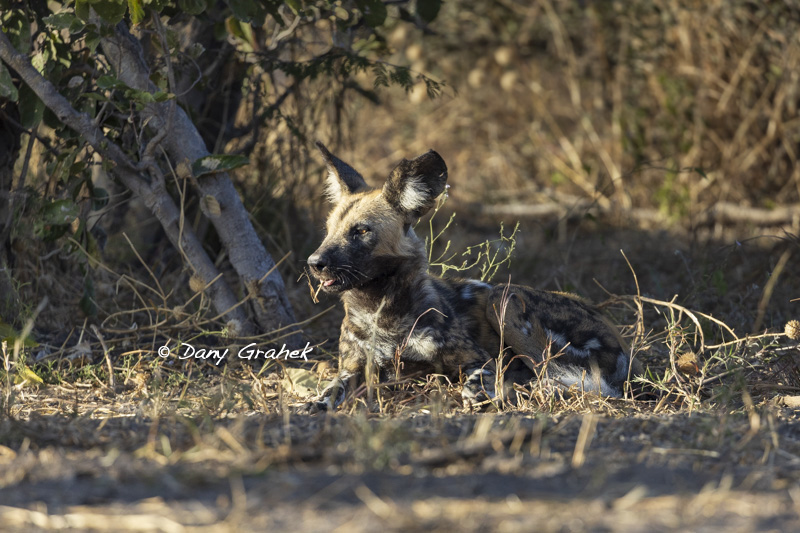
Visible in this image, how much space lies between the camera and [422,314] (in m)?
4.30

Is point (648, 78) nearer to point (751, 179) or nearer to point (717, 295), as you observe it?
point (751, 179)

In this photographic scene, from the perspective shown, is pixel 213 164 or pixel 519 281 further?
pixel 519 281

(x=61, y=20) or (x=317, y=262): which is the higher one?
Result: (x=61, y=20)

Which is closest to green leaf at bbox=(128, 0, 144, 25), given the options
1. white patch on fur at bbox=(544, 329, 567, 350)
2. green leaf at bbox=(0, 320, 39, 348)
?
green leaf at bbox=(0, 320, 39, 348)

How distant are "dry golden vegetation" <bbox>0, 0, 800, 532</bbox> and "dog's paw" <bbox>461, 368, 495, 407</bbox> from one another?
0.25 feet

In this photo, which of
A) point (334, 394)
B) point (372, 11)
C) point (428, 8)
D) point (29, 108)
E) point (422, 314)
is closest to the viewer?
point (334, 394)

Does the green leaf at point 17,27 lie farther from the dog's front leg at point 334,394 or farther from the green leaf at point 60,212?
the dog's front leg at point 334,394

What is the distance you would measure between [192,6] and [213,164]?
797 mm

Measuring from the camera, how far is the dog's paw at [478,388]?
4.08m

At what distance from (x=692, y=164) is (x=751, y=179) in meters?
0.55

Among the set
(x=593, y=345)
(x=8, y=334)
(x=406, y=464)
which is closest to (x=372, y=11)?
(x=593, y=345)

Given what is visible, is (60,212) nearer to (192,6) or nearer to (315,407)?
(192,6)

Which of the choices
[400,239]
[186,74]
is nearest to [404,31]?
[186,74]

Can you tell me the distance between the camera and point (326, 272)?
4.21m
